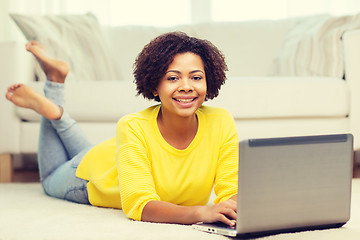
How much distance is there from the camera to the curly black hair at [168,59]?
136cm

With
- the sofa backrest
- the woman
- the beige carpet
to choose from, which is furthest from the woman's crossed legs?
the sofa backrest

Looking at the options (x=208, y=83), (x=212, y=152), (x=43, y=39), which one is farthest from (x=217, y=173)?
(x=43, y=39)

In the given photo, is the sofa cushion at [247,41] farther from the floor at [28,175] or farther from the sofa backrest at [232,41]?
the floor at [28,175]

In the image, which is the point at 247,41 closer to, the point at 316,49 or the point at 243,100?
the point at 316,49

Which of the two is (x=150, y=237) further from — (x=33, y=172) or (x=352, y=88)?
(x=33, y=172)

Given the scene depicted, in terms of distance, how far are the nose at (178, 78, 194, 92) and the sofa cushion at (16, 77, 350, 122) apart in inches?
37.5

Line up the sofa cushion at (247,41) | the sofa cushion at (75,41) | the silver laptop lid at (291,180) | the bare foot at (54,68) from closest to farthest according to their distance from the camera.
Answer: the silver laptop lid at (291,180) < the bare foot at (54,68) < the sofa cushion at (75,41) < the sofa cushion at (247,41)

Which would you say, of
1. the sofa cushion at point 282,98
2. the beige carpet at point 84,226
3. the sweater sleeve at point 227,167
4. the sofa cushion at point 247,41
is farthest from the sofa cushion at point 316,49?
the sweater sleeve at point 227,167

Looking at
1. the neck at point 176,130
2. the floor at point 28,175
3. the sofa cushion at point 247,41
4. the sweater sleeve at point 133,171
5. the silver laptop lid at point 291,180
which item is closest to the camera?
the silver laptop lid at point 291,180

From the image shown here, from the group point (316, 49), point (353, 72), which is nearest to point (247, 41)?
point (316, 49)

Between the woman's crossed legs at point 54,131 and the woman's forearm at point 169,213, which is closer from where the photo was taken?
the woman's forearm at point 169,213

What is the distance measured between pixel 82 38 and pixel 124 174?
162 centimetres

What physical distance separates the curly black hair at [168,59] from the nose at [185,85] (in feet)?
0.18

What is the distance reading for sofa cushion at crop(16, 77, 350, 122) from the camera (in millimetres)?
2301
